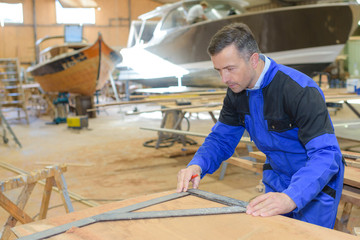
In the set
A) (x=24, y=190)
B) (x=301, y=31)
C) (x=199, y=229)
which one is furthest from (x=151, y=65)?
(x=199, y=229)

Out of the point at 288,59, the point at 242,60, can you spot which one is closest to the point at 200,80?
the point at 288,59

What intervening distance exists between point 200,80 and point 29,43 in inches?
582

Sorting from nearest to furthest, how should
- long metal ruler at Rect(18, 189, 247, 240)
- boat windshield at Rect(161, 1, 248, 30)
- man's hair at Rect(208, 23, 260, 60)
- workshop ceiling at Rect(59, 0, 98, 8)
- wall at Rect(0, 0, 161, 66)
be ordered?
long metal ruler at Rect(18, 189, 247, 240) → man's hair at Rect(208, 23, 260, 60) → boat windshield at Rect(161, 1, 248, 30) → workshop ceiling at Rect(59, 0, 98, 8) → wall at Rect(0, 0, 161, 66)

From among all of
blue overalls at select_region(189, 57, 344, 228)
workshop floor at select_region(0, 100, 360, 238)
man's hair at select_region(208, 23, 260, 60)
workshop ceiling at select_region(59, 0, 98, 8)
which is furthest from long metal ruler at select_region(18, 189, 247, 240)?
workshop ceiling at select_region(59, 0, 98, 8)

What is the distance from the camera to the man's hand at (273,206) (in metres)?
1.32

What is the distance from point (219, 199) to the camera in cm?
154

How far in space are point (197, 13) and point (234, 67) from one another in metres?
6.23

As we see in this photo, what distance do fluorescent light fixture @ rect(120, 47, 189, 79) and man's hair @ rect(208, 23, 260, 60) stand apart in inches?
245

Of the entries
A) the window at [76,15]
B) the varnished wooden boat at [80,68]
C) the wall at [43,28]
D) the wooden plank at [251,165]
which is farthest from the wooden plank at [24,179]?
the window at [76,15]

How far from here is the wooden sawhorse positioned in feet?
6.82

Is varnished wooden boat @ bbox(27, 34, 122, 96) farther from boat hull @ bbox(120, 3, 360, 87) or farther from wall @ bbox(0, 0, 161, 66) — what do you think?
wall @ bbox(0, 0, 161, 66)

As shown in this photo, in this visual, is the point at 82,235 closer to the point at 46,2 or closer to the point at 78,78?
the point at 78,78

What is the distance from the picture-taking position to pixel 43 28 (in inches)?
761

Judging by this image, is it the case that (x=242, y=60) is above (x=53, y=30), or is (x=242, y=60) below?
below
